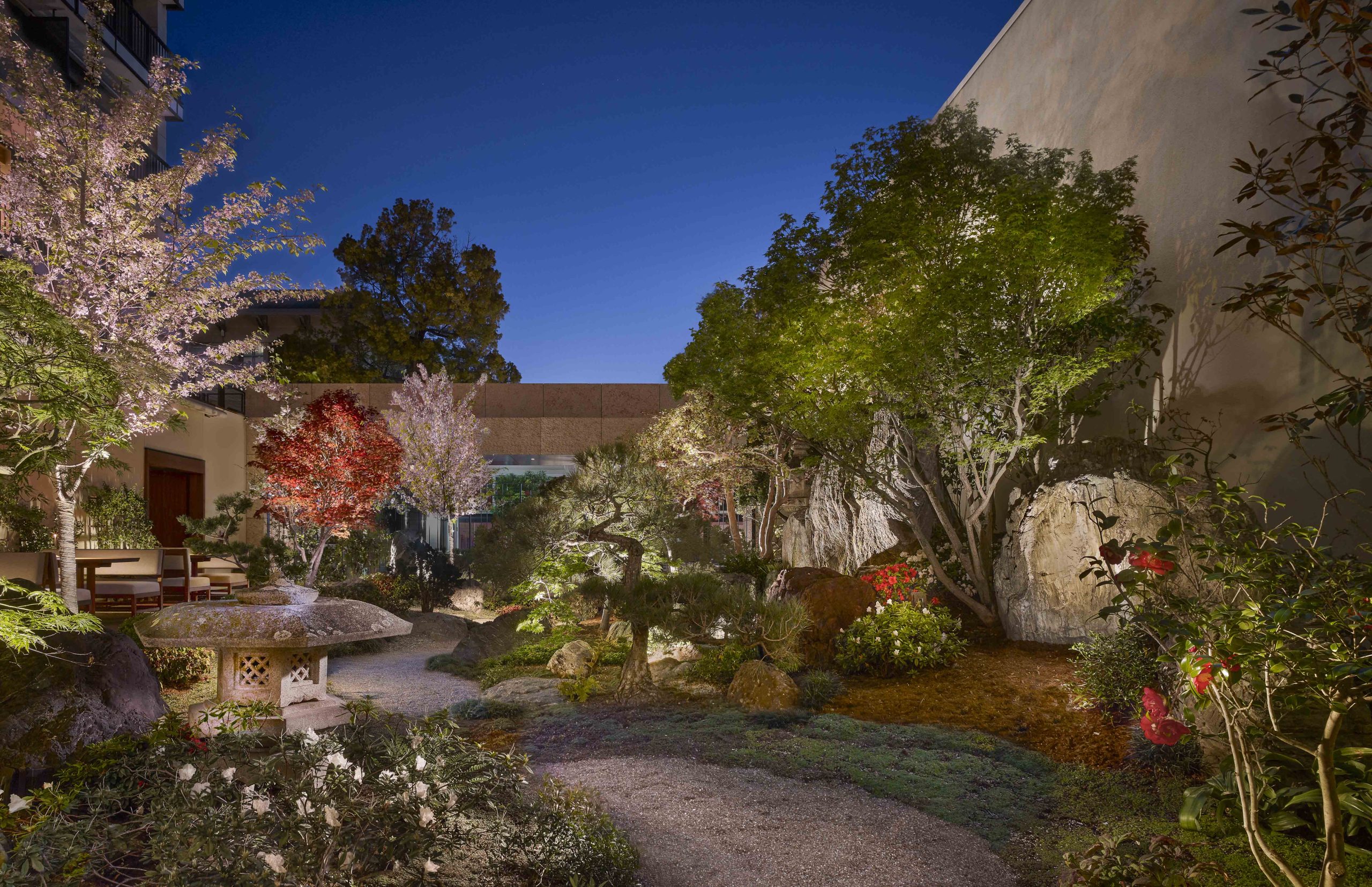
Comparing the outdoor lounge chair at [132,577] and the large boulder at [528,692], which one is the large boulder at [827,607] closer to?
the large boulder at [528,692]

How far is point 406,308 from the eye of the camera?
68.0 ft

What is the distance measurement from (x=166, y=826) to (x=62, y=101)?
740 centimetres

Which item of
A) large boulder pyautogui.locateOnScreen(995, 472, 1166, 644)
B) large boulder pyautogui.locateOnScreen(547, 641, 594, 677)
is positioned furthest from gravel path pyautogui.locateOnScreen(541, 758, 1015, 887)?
large boulder pyautogui.locateOnScreen(995, 472, 1166, 644)

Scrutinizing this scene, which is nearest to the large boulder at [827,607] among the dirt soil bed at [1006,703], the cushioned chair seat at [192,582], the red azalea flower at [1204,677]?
the dirt soil bed at [1006,703]

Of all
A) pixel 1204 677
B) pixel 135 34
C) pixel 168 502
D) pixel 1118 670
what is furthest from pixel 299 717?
pixel 135 34

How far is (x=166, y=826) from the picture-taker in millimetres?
2195

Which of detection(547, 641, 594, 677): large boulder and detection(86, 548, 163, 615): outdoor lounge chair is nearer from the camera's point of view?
detection(547, 641, 594, 677): large boulder

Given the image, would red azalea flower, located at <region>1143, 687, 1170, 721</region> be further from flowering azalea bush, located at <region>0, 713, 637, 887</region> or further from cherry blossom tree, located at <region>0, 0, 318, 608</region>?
cherry blossom tree, located at <region>0, 0, 318, 608</region>

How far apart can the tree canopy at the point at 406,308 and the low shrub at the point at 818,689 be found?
1623 cm

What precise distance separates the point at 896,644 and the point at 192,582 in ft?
30.4

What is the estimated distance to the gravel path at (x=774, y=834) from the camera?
305 cm

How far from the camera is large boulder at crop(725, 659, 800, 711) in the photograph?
226 inches

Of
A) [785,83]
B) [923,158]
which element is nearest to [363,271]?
[785,83]

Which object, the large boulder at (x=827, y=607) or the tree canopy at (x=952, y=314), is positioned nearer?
the tree canopy at (x=952, y=314)
